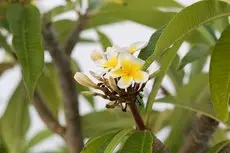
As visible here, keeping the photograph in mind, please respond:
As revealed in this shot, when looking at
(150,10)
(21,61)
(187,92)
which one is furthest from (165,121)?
(21,61)

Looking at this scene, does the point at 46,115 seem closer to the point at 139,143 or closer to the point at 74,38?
the point at 74,38

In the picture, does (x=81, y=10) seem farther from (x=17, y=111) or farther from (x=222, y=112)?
(x=222, y=112)

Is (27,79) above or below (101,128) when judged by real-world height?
above

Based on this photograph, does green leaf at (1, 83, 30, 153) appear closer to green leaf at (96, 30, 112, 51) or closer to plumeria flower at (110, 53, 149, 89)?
green leaf at (96, 30, 112, 51)

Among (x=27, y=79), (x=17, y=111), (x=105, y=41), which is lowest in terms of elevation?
(x=17, y=111)

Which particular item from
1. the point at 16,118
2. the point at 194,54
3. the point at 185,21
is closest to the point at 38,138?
the point at 16,118

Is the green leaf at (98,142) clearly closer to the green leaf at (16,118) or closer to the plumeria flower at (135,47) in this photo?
the plumeria flower at (135,47)

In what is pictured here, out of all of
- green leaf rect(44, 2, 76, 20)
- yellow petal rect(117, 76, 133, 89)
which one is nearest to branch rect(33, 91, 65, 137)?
green leaf rect(44, 2, 76, 20)
